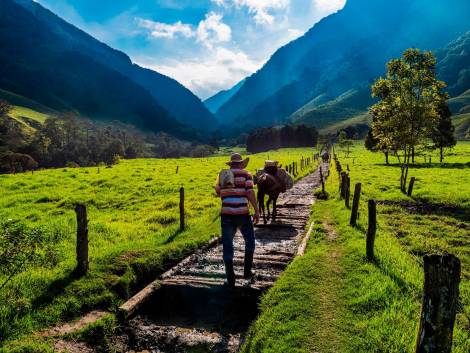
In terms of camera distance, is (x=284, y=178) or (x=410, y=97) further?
(x=410, y=97)

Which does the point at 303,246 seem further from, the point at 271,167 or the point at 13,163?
the point at 13,163

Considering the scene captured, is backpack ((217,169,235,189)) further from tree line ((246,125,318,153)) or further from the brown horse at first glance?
tree line ((246,125,318,153))

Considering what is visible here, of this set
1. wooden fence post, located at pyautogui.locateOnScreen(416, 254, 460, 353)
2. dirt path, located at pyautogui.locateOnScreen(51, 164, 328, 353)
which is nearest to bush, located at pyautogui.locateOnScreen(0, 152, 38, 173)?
dirt path, located at pyautogui.locateOnScreen(51, 164, 328, 353)

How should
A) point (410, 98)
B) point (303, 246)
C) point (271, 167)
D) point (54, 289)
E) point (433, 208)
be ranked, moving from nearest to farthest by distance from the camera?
point (54, 289) < point (303, 246) < point (271, 167) < point (433, 208) < point (410, 98)

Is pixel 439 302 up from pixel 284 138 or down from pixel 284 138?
down

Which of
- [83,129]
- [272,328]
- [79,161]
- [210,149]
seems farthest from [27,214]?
[210,149]

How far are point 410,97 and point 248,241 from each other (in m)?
23.3

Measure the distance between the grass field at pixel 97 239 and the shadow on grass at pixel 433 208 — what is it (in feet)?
39.0

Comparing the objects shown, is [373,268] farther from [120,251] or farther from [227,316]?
[120,251]

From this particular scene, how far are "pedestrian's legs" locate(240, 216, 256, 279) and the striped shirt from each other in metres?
0.37

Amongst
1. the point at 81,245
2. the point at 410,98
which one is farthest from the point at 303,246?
the point at 410,98

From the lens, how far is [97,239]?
44.3ft

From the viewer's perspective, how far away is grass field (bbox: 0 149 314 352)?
7176 mm

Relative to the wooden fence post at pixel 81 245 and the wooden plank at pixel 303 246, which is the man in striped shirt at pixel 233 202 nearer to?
the wooden plank at pixel 303 246
